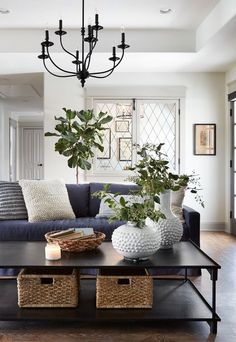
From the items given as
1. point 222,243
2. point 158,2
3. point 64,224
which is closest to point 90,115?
point 64,224

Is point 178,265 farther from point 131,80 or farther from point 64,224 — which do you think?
point 131,80

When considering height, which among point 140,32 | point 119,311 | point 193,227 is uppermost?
point 140,32

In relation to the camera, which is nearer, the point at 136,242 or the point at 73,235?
the point at 136,242

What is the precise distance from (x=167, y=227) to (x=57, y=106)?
3955 millimetres

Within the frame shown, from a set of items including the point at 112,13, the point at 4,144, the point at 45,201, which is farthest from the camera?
the point at 4,144

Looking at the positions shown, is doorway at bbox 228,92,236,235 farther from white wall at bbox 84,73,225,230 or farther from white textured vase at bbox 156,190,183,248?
white textured vase at bbox 156,190,183,248

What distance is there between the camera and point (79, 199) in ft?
13.4

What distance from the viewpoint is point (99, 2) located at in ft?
13.8

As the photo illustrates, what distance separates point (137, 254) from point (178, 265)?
245mm

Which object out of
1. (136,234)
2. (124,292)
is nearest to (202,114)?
(136,234)

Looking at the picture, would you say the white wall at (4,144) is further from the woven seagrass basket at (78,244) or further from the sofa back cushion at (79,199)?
the woven seagrass basket at (78,244)

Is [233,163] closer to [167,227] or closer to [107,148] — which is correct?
[107,148]

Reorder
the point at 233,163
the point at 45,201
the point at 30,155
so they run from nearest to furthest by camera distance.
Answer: the point at 45,201, the point at 233,163, the point at 30,155

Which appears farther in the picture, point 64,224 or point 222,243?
point 222,243
